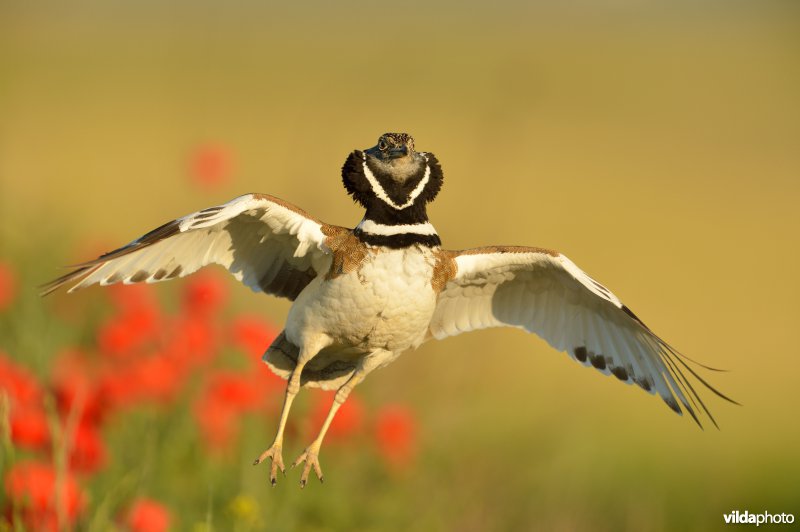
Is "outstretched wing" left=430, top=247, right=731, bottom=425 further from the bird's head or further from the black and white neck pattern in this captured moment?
the bird's head

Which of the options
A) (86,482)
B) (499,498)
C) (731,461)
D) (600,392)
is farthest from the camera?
(600,392)

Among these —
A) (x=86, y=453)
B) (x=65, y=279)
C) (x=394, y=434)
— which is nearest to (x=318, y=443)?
(x=65, y=279)

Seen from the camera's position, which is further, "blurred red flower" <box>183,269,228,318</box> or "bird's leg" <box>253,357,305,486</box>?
"blurred red flower" <box>183,269,228,318</box>

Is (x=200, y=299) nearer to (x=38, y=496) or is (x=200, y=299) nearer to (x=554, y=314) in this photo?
(x=38, y=496)

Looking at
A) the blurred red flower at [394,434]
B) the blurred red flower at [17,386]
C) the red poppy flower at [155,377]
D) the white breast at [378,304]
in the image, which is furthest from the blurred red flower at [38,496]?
the blurred red flower at [394,434]

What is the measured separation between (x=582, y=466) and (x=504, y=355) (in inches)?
57.1

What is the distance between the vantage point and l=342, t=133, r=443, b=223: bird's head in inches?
138

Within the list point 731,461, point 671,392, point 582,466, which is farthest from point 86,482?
point 731,461

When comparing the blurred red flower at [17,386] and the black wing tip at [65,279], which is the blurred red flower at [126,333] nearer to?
the blurred red flower at [17,386]

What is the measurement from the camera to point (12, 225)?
9.85m

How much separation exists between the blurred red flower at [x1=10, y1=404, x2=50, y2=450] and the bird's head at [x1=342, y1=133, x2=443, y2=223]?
7.80 ft

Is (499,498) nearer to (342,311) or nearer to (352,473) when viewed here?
(352,473)

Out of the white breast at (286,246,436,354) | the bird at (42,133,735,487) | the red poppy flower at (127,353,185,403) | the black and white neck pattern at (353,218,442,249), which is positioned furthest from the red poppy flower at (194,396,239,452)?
the black and white neck pattern at (353,218,442,249)

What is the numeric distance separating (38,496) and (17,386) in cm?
82
